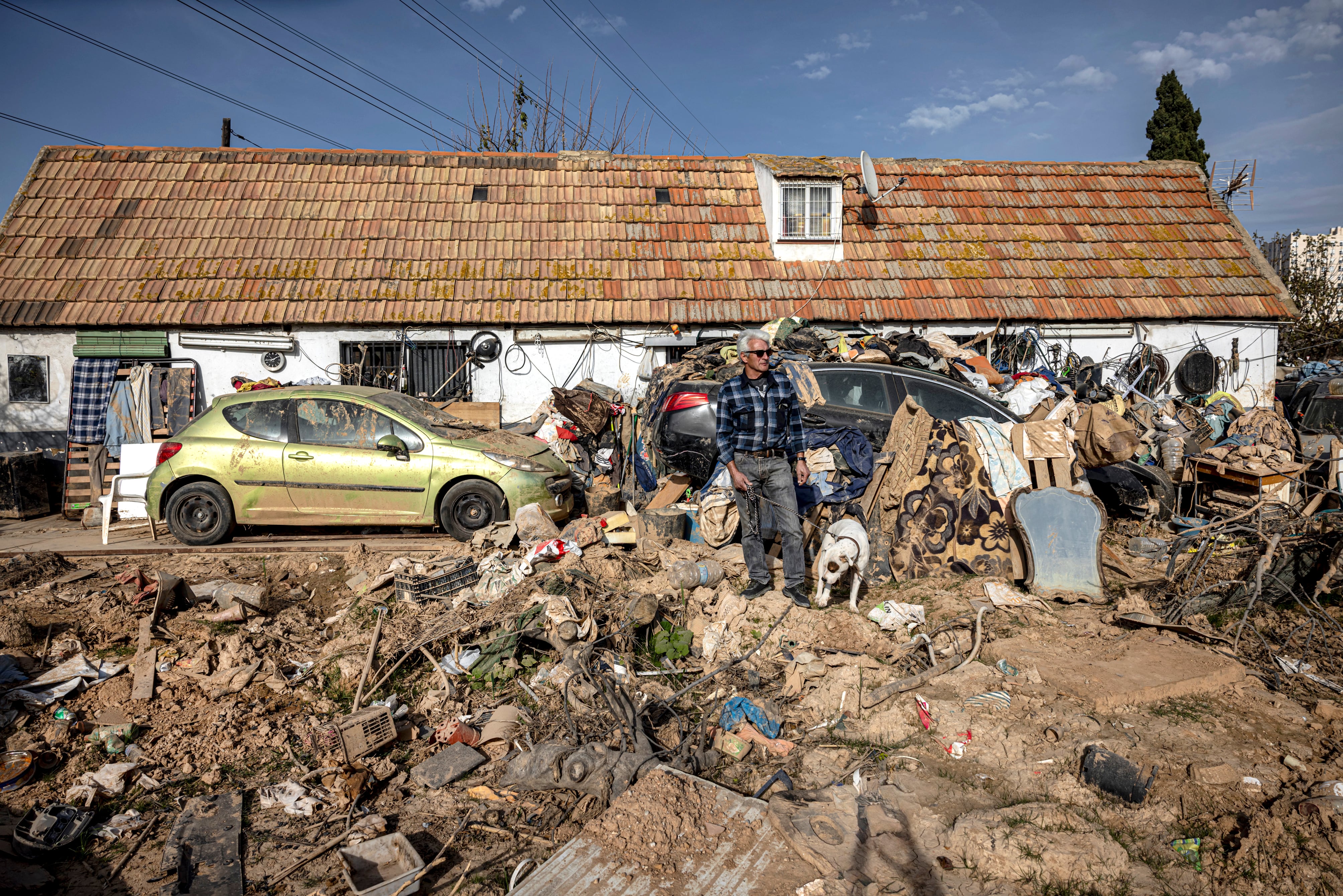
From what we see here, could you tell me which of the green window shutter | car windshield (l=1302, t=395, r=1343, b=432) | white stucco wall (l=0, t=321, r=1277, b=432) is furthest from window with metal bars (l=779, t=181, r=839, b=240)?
the green window shutter

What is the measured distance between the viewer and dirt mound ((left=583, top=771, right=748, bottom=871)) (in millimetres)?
2965

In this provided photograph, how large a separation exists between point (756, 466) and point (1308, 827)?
342cm

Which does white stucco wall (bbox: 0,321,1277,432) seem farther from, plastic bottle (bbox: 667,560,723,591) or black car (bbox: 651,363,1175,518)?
plastic bottle (bbox: 667,560,723,591)

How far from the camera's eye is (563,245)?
12328 millimetres

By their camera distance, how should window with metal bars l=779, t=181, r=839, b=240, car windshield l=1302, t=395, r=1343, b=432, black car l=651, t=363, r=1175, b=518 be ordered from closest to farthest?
black car l=651, t=363, r=1175, b=518
car windshield l=1302, t=395, r=1343, b=432
window with metal bars l=779, t=181, r=839, b=240

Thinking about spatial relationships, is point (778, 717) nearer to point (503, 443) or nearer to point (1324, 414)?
point (503, 443)

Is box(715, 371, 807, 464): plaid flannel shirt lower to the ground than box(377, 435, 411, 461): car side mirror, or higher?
higher

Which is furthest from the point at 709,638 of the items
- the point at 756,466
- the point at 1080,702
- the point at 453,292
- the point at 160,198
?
the point at 160,198

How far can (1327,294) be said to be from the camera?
22.1 m

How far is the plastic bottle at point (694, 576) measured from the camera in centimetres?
559

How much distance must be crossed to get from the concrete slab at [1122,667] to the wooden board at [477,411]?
845cm

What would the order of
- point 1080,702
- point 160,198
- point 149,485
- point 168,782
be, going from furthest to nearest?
point 160,198 → point 149,485 → point 1080,702 → point 168,782

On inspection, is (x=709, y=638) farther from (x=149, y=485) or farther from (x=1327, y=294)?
(x=1327, y=294)

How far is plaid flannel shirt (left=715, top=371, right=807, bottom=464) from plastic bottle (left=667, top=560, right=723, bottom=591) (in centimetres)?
95
